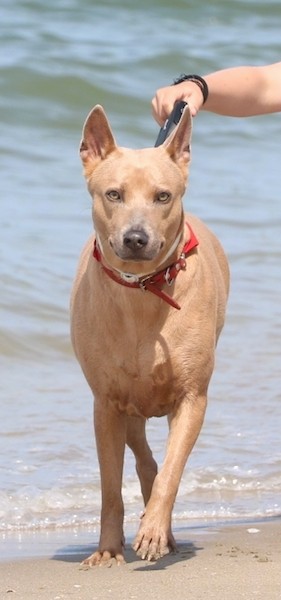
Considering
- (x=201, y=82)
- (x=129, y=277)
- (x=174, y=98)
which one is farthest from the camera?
(x=201, y=82)

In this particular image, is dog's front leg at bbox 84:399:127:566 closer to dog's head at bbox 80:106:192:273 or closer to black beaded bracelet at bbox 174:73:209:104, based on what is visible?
dog's head at bbox 80:106:192:273

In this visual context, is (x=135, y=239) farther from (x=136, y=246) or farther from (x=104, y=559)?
(x=104, y=559)

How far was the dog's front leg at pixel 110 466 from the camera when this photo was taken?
201 inches

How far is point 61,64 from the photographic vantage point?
15852mm

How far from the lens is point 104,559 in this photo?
5.01 m

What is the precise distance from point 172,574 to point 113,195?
125 cm

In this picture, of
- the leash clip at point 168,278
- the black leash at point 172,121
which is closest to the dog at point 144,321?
the leash clip at point 168,278

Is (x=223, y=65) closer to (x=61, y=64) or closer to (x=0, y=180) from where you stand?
(x=61, y=64)

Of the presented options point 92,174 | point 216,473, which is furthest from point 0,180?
point 92,174

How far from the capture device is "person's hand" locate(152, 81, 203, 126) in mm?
5410

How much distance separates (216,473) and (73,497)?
73 centimetres

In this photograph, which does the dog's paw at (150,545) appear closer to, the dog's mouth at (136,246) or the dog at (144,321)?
the dog at (144,321)

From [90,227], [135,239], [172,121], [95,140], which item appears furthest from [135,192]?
[90,227]

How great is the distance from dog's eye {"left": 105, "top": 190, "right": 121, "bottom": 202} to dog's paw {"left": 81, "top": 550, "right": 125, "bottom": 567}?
1.22 metres
